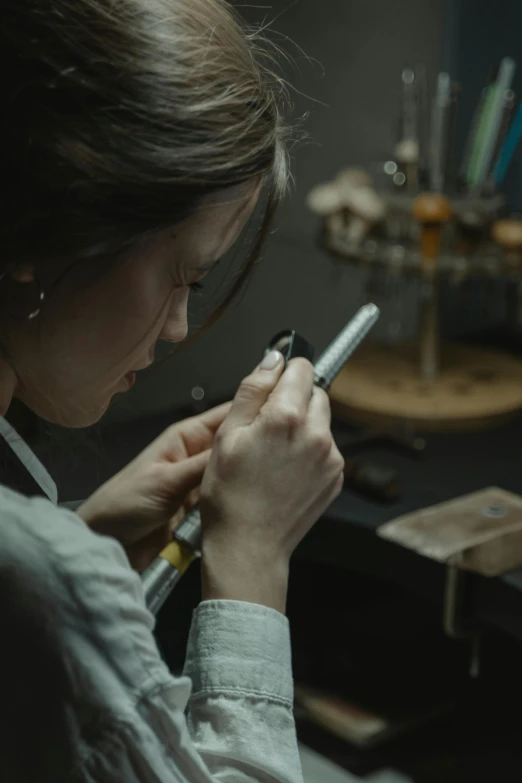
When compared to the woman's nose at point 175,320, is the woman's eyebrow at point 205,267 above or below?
above

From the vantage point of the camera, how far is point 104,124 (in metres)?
0.58

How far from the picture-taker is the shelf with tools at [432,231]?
55.1 inches

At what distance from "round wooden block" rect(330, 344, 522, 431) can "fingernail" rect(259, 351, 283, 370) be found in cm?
62

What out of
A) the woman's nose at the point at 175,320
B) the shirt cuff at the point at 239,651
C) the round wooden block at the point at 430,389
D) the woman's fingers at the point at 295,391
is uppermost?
the woman's nose at the point at 175,320

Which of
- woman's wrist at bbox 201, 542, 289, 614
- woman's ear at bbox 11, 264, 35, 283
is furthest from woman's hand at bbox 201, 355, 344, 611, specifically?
woman's ear at bbox 11, 264, 35, 283

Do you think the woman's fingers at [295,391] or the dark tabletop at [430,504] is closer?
the woman's fingers at [295,391]

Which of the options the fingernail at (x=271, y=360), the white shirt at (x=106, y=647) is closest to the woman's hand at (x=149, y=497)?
the fingernail at (x=271, y=360)

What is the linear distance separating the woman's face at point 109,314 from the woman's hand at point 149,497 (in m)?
0.18

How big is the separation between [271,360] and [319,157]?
0.81 meters

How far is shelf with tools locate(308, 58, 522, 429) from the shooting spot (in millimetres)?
1400

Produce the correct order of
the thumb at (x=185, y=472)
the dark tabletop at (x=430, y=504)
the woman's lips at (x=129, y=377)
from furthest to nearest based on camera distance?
the dark tabletop at (x=430, y=504)
the thumb at (x=185, y=472)
the woman's lips at (x=129, y=377)

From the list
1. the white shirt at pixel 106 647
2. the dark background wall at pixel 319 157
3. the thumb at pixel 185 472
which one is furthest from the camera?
the dark background wall at pixel 319 157

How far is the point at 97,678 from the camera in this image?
1.72 ft

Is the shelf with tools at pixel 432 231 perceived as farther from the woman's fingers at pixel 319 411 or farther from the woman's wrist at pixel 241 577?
the woman's wrist at pixel 241 577
